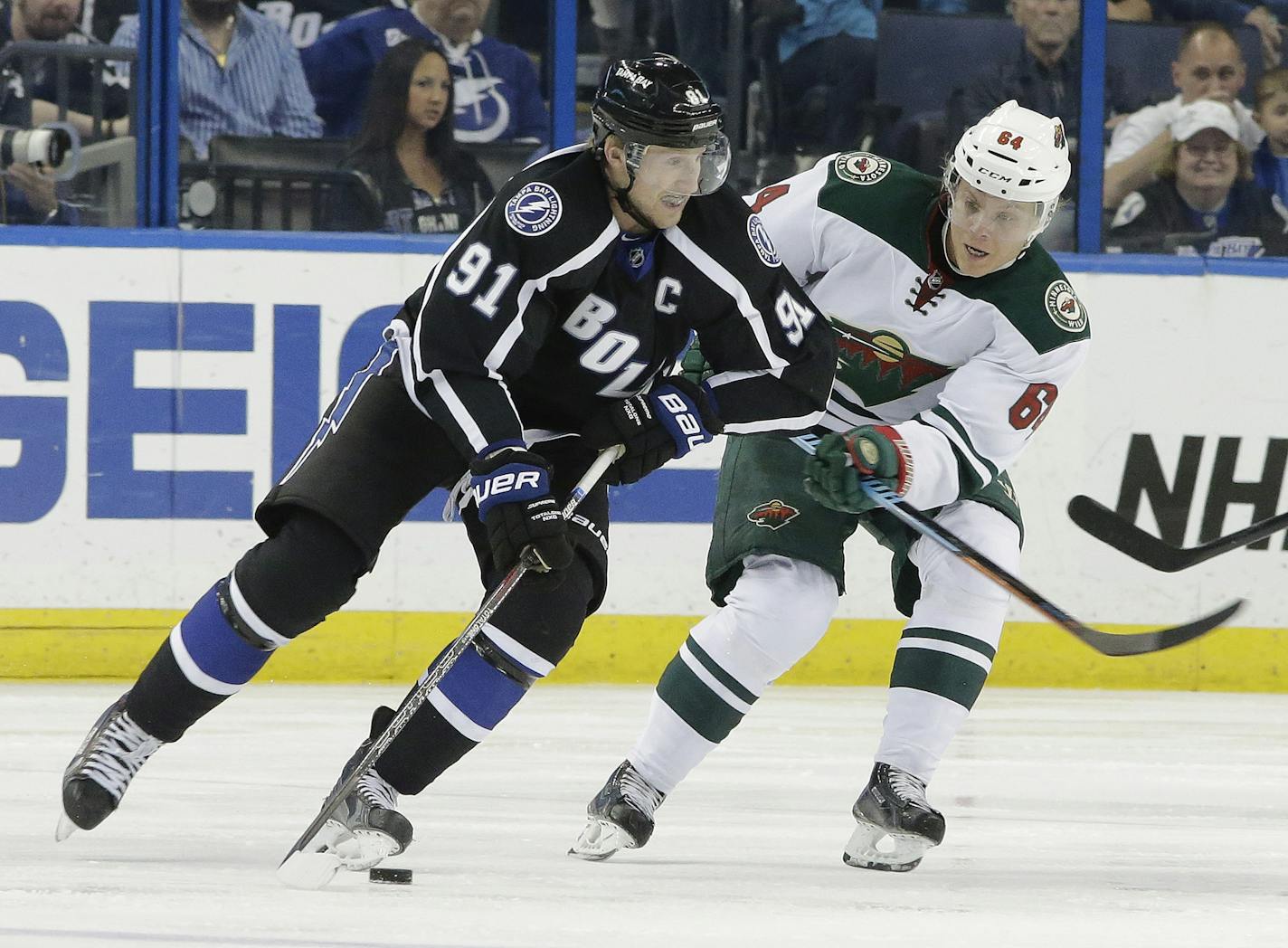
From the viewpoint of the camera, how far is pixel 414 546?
15.4 feet

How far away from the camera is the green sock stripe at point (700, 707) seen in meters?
2.70

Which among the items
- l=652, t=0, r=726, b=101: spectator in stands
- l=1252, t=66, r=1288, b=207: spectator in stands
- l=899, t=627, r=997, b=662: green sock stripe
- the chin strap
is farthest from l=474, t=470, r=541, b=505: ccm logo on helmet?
l=1252, t=66, r=1288, b=207: spectator in stands

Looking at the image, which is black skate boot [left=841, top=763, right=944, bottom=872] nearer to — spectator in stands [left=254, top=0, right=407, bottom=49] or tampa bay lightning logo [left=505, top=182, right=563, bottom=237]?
tampa bay lightning logo [left=505, top=182, right=563, bottom=237]

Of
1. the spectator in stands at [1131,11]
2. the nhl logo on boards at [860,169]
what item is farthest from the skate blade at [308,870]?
the spectator in stands at [1131,11]

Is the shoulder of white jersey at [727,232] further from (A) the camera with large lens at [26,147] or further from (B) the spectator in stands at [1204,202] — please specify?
(B) the spectator in stands at [1204,202]

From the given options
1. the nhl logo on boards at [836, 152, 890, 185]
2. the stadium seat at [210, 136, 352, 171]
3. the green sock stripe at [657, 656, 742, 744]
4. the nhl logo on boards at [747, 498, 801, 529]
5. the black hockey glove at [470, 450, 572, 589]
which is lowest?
the green sock stripe at [657, 656, 742, 744]

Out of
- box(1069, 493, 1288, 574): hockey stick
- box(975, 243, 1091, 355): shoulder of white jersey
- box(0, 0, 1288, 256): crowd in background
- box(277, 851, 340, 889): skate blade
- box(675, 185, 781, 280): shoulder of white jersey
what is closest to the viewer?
box(277, 851, 340, 889): skate blade

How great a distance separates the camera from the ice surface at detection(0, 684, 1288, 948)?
83.8 inches

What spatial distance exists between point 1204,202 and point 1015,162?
266cm

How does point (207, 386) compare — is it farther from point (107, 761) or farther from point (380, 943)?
point (380, 943)

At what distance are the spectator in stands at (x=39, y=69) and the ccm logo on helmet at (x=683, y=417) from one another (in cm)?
263

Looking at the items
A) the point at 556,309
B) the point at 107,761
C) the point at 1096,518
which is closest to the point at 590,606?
the point at 556,309

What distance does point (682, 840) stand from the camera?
110 inches

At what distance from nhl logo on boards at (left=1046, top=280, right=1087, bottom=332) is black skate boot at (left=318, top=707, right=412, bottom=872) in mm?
1172
